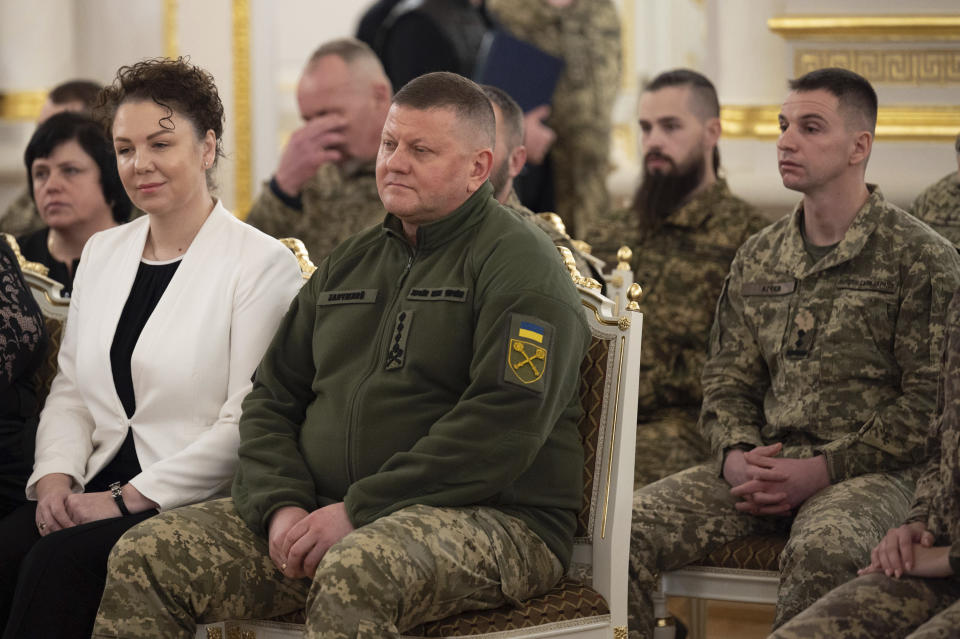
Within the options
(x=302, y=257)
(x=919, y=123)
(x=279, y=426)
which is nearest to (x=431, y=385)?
(x=279, y=426)

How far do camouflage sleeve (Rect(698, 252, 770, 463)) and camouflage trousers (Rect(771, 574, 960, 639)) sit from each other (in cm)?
74

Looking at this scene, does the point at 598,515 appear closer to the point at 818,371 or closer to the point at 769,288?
the point at 818,371

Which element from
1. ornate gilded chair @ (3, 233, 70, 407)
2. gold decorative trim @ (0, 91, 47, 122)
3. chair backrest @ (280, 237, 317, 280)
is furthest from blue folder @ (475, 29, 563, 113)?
ornate gilded chair @ (3, 233, 70, 407)

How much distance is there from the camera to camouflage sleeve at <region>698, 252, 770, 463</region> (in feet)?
9.97

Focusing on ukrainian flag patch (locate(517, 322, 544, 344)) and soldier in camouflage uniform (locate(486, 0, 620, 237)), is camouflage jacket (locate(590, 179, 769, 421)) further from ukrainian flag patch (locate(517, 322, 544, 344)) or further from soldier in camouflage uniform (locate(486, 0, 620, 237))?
soldier in camouflage uniform (locate(486, 0, 620, 237))

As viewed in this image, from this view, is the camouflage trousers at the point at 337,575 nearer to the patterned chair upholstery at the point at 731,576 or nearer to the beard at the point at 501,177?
the patterned chair upholstery at the point at 731,576

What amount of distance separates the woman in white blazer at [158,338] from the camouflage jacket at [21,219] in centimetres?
180

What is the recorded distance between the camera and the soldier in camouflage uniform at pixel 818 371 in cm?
281

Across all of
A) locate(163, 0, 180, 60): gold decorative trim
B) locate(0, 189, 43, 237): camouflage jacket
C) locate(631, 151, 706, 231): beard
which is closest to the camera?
locate(631, 151, 706, 231): beard

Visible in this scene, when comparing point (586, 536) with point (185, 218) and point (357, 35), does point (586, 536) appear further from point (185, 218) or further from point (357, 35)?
point (357, 35)

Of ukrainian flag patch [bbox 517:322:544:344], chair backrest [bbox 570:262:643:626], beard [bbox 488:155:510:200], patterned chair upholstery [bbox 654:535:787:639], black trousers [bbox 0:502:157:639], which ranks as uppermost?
beard [bbox 488:155:510:200]

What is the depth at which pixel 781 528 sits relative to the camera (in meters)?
2.94

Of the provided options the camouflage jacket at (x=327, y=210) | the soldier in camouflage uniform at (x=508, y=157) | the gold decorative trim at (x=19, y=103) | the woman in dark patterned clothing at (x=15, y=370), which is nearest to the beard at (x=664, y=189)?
the soldier in camouflage uniform at (x=508, y=157)

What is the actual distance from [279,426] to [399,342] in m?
0.30
